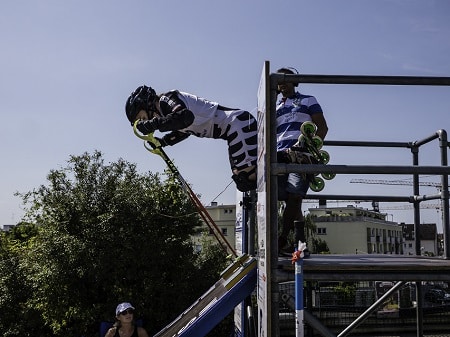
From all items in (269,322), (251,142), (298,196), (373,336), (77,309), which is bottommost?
(373,336)

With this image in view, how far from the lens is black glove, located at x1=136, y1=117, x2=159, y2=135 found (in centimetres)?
528

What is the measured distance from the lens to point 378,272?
3871 mm

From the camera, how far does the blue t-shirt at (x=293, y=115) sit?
16.6 feet

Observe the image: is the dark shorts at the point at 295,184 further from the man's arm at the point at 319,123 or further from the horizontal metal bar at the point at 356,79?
the horizontal metal bar at the point at 356,79

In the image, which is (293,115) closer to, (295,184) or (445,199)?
(295,184)

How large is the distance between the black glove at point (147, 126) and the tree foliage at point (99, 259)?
442 inches

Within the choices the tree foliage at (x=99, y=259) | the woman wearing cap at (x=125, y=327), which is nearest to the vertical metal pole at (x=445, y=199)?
the woman wearing cap at (x=125, y=327)

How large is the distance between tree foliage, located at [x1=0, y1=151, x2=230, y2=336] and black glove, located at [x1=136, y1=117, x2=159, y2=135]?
11.2m

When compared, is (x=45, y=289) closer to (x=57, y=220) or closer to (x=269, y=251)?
(x=57, y=220)

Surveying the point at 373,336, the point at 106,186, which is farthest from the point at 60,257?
the point at 373,336

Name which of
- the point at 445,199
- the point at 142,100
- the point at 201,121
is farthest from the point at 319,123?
the point at 142,100

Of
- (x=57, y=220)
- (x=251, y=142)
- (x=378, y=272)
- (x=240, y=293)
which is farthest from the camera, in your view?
(x=57, y=220)

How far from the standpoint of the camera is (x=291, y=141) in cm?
502

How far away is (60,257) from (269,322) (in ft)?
49.0
